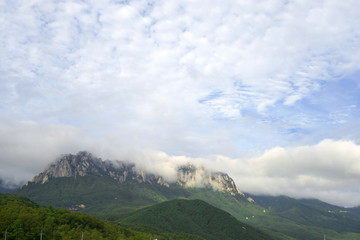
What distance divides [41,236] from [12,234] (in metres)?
17.5

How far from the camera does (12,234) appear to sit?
196125 millimetres

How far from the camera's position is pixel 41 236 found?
653 ft
